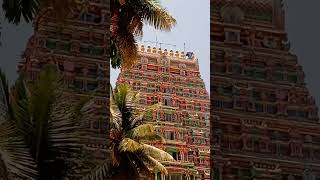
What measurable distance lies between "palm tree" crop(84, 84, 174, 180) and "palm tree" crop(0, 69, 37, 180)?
330 inches

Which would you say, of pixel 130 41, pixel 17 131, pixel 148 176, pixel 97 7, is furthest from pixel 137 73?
pixel 17 131

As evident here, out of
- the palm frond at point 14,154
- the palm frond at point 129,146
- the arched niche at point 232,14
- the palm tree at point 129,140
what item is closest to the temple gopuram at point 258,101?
the arched niche at point 232,14

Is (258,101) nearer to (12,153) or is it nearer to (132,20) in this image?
(12,153)

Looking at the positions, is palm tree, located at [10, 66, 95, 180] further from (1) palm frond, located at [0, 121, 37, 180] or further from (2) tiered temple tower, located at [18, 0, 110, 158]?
(2) tiered temple tower, located at [18, 0, 110, 158]

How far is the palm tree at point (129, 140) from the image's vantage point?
20.9m

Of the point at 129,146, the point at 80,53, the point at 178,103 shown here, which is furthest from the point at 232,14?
the point at 178,103

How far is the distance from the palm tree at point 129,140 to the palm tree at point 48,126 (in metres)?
7.78

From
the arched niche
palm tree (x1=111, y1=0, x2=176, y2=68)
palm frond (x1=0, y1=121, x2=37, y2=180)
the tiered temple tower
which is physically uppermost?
palm tree (x1=111, y1=0, x2=176, y2=68)

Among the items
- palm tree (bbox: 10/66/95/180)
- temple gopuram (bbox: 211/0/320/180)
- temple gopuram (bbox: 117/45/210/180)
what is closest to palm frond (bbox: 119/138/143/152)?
temple gopuram (bbox: 211/0/320/180)

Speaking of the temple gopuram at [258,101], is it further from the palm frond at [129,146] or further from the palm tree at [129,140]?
A: the palm frond at [129,146]

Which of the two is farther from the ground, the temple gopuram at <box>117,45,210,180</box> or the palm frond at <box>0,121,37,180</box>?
the temple gopuram at <box>117,45,210,180</box>

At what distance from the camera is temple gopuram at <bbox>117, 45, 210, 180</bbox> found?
102 feet

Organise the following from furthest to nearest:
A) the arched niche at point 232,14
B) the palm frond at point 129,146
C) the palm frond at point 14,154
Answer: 1. the palm frond at point 129,146
2. the arched niche at point 232,14
3. the palm frond at point 14,154

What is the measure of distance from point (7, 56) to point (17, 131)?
204 centimetres
